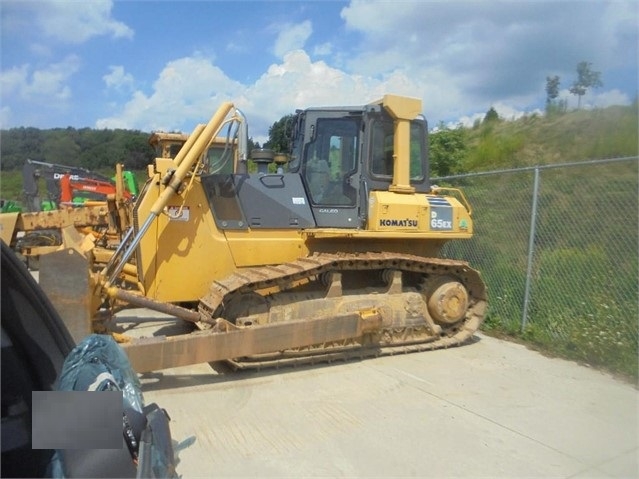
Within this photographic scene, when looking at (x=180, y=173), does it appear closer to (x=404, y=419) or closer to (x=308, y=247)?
(x=308, y=247)

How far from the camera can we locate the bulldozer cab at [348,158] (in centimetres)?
579

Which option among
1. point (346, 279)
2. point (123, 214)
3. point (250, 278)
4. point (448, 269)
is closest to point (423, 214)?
point (448, 269)

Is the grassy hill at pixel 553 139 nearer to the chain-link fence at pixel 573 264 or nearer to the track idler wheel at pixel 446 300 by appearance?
the chain-link fence at pixel 573 264

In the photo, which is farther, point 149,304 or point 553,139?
point 553,139

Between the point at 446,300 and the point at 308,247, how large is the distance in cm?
172

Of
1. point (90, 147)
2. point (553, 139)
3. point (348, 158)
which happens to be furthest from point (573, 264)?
point (90, 147)

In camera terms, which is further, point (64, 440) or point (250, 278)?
point (250, 278)

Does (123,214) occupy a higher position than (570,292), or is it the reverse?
(123,214)

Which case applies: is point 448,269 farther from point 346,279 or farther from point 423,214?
point 346,279

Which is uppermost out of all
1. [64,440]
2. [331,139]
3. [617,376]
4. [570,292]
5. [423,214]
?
[331,139]

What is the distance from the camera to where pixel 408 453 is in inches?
135

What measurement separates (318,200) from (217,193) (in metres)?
1.14

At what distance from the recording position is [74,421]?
4.39 feet

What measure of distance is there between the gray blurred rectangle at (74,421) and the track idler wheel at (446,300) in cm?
492
